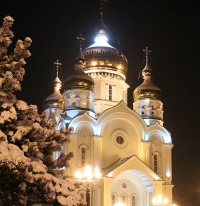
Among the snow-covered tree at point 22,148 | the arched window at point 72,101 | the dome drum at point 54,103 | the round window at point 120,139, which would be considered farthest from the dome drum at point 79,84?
the snow-covered tree at point 22,148

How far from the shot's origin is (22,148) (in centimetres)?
788

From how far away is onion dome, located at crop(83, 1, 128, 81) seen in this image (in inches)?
1412

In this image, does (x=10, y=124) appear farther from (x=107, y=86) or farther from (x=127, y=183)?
(x=107, y=86)

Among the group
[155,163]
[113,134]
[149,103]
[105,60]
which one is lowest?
[155,163]

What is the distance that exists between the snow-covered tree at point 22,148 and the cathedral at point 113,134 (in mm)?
20458

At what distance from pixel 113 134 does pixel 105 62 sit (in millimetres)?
6951

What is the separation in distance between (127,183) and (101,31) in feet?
49.1

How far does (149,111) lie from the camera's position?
3484 cm

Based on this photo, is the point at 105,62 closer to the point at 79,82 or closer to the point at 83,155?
the point at 79,82

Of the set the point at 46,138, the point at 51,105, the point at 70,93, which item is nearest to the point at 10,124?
the point at 46,138

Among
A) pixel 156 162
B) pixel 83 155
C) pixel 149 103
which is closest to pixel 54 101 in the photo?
pixel 149 103

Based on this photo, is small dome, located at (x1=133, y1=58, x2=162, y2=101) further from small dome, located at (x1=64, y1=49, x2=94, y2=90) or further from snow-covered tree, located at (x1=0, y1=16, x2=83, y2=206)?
snow-covered tree, located at (x1=0, y1=16, x2=83, y2=206)

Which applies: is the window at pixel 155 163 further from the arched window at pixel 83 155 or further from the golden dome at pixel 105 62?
the golden dome at pixel 105 62

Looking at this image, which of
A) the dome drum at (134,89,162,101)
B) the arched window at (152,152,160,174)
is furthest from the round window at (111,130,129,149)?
the dome drum at (134,89,162,101)
